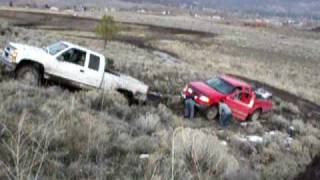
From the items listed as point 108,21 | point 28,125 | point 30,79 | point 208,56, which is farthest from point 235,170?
point 208,56

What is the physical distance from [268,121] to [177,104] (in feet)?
15.4

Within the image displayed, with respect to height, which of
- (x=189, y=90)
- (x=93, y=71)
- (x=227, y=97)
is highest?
(x=93, y=71)

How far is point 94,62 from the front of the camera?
16.3 meters

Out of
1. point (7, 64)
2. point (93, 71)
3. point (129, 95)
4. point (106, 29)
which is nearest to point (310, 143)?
point (129, 95)

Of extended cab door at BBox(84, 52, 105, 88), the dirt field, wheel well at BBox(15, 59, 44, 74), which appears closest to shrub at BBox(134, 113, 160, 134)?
the dirt field

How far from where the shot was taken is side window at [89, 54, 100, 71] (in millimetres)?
16234

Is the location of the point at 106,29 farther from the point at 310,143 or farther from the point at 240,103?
the point at 310,143

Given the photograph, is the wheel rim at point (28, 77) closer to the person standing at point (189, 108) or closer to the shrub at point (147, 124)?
the shrub at point (147, 124)

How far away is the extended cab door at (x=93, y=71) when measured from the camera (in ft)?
52.9

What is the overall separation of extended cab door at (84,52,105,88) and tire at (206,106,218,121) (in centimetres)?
481

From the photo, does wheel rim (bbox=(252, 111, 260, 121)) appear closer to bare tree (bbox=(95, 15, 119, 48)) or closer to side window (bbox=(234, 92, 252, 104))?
side window (bbox=(234, 92, 252, 104))

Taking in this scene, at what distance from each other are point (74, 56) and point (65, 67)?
60 cm

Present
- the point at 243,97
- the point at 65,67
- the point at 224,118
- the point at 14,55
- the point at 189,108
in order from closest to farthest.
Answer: the point at 14,55, the point at 65,67, the point at 189,108, the point at 224,118, the point at 243,97

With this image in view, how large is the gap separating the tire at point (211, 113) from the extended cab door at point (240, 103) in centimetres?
91
